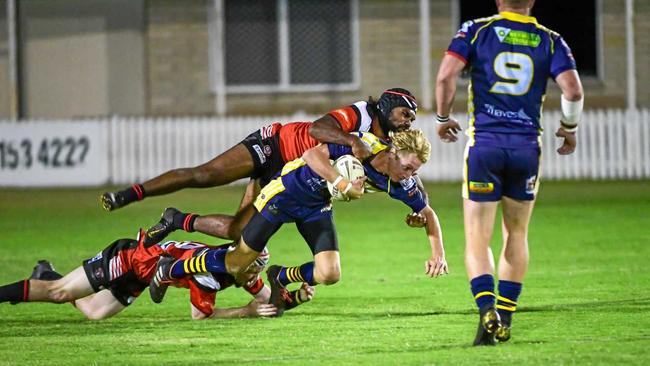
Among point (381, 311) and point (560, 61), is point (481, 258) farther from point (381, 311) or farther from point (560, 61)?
point (381, 311)

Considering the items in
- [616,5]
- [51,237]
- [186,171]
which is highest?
[616,5]

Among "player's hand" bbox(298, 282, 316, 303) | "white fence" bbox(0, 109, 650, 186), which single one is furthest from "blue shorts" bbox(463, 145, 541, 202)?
"white fence" bbox(0, 109, 650, 186)

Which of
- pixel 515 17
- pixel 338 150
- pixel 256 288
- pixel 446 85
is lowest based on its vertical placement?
pixel 256 288

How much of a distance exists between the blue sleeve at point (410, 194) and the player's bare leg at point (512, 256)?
37.9 inches

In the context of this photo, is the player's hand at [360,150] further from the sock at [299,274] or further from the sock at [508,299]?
the sock at [508,299]

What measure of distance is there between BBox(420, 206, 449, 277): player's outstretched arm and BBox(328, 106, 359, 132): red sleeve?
2.93ft

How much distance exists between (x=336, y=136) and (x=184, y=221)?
77.7 inches

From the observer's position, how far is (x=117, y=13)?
29734 mm

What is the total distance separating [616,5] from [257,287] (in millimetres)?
21331

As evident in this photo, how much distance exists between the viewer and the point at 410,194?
902 cm

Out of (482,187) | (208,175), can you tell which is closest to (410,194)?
(482,187)

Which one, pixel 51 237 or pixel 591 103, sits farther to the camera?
pixel 591 103

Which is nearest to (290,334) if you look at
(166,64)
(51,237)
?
(51,237)

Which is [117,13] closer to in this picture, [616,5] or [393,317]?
[616,5]
